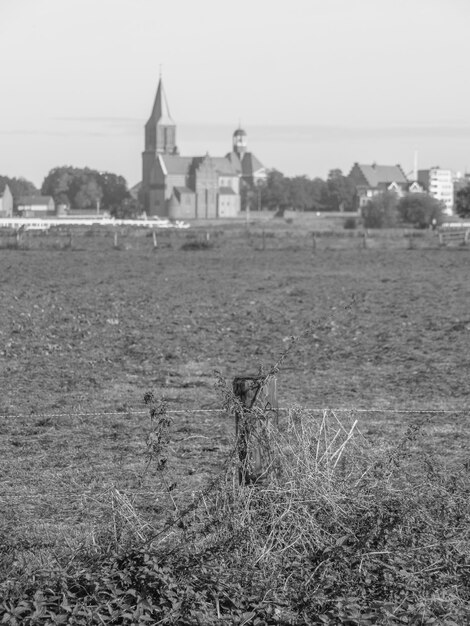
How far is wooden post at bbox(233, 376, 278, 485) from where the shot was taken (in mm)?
6109

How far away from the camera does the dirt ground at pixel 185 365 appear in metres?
8.02

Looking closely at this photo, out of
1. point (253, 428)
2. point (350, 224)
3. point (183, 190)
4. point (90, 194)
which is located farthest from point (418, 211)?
point (253, 428)

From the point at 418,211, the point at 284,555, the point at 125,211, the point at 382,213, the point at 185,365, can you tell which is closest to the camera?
the point at 284,555

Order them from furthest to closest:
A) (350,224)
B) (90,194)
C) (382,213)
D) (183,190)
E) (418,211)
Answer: (90,194), (183,190), (350,224), (418,211), (382,213)

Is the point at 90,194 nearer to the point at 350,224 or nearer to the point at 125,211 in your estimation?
the point at 125,211

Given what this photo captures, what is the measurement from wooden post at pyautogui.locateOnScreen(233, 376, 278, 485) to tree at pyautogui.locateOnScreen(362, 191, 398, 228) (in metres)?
128

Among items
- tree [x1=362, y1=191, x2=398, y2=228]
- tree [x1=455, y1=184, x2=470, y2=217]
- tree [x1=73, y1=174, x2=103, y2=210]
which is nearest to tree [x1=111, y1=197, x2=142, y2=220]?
tree [x1=73, y1=174, x2=103, y2=210]

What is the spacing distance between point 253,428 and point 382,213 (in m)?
130

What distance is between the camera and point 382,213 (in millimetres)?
134625

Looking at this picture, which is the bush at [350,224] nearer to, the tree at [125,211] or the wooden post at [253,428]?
the tree at [125,211]

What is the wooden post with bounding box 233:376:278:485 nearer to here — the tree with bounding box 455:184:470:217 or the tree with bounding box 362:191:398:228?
the tree with bounding box 455:184:470:217

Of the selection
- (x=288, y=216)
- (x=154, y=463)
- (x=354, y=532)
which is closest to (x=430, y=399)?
(x=154, y=463)

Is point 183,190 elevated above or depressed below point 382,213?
above

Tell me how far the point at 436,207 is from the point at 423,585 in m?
137
